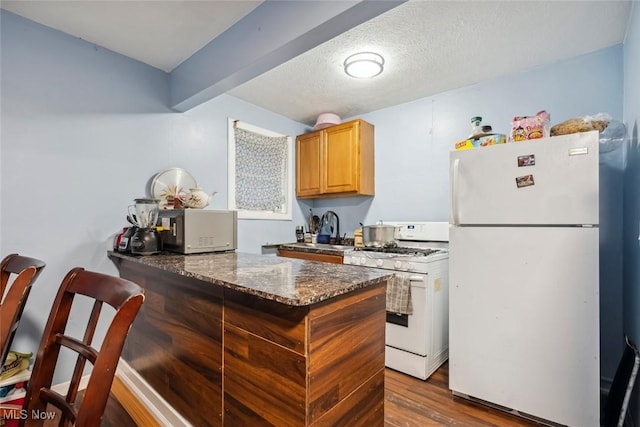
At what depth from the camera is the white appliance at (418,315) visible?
214cm

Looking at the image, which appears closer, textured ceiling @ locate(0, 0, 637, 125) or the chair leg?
the chair leg

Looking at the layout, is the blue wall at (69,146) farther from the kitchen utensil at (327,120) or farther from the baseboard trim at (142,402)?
the kitchen utensil at (327,120)

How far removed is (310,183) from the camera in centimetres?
343

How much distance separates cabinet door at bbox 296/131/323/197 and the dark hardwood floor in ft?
6.87

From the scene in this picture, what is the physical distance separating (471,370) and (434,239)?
1179mm

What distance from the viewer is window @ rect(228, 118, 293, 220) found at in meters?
2.96

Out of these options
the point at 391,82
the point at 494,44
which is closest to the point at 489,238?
the point at 494,44

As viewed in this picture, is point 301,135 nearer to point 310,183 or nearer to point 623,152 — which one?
point 310,183

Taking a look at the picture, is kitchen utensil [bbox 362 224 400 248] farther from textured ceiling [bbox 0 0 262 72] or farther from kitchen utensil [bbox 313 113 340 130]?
textured ceiling [bbox 0 0 262 72]

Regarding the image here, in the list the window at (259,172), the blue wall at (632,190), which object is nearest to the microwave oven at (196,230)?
the window at (259,172)

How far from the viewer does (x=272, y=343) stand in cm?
109

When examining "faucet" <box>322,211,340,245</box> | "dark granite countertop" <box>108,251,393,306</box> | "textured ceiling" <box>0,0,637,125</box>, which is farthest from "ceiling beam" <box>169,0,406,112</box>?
"faucet" <box>322,211,340,245</box>

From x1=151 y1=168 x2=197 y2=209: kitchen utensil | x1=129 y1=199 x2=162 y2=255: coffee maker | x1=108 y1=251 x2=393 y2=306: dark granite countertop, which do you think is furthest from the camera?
x1=151 y1=168 x2=197 y2=209: kitchen utensil

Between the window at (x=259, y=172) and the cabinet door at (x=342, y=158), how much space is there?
504 millimetres
